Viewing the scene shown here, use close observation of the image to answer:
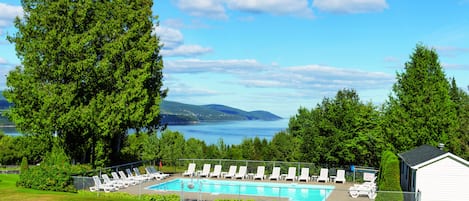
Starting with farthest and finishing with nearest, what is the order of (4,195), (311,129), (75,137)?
(311,129) < (75,137) < (4,195)

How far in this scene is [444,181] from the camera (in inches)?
800

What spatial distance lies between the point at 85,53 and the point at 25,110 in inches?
183

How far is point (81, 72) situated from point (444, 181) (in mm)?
19737

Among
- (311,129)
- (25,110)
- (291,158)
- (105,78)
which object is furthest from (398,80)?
(25,110)

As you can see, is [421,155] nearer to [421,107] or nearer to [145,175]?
[421,107]

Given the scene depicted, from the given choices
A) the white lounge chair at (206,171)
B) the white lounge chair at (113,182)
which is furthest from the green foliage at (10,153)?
the white lounge chair at (113,182)

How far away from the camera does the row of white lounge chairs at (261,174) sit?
1126 inches

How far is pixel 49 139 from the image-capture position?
2891cm

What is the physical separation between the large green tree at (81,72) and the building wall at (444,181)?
53.8 feet

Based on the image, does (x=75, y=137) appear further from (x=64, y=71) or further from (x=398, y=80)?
(x=398, y=80)

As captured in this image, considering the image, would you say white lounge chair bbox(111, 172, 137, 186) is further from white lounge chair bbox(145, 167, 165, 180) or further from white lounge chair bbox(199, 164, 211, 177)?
white lounge chair bbox(199, 164, 211, 177)

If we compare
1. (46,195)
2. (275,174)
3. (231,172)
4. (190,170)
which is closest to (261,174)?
(275,174)

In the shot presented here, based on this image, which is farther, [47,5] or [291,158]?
[291,158]

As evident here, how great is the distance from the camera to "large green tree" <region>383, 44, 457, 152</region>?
2969 cm
